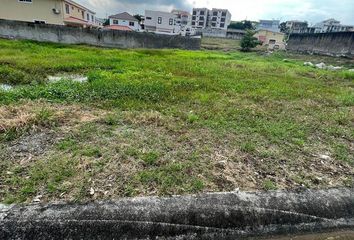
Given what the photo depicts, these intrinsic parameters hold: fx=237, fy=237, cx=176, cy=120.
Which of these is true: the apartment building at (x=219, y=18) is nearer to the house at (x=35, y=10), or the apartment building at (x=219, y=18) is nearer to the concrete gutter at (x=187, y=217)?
the house at (x=35, y=10)

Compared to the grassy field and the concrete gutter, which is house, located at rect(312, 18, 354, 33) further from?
the concrete gutter

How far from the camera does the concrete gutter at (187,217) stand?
188cm

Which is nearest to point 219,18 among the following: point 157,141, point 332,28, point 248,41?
point 332,28

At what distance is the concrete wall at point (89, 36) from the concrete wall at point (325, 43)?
12.9 meters

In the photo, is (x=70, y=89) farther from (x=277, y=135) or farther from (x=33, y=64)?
(x=277, y=135)

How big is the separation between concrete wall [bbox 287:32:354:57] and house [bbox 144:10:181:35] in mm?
22382

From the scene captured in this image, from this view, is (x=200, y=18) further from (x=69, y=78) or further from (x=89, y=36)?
(x=69, y=78)

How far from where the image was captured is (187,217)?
208 centimetres

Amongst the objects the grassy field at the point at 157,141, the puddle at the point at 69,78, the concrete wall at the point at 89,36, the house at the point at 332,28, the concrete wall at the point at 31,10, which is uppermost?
the house at the point at 332,28

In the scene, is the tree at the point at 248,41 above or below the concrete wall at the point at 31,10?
below

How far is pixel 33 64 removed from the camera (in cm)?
761

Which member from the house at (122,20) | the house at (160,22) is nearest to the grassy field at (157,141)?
the house at (122,20)

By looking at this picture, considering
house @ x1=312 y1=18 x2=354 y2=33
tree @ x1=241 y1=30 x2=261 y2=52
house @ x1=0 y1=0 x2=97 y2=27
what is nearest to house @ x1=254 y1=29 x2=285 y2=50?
house @ x1=312 y1=18 x2=354 y2=33

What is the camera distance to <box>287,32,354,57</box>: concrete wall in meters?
20.2
